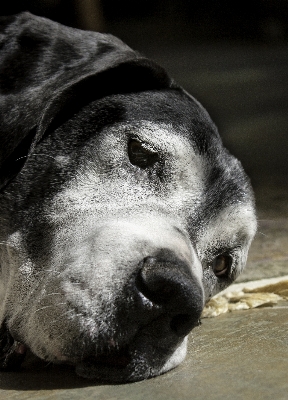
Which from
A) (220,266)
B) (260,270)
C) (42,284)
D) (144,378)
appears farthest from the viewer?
(260,270)

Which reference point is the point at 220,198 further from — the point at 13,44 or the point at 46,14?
the point at 46,14

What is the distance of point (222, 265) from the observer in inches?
98.2

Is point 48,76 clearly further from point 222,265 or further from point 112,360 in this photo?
point 112,360

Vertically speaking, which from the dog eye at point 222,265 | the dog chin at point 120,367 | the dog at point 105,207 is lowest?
the dog eye at point 222,265

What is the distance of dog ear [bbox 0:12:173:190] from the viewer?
220 cm

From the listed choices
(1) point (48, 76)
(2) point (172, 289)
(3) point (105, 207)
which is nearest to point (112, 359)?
(2) point (172, 289)

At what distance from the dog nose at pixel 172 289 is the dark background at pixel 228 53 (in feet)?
5.99

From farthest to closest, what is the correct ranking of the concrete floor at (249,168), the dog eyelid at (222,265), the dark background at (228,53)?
1. the dark background at (228,53)
2. the dog eyelid at (222,265)
3. the concrete floor at (249,168)

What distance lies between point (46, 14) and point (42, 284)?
67.3 inches

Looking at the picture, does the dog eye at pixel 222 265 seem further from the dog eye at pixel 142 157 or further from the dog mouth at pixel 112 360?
the dog mouth at pixel 112 360

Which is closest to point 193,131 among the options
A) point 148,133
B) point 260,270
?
point 148,133

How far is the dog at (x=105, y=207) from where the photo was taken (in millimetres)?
1720

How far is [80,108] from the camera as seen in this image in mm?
2363

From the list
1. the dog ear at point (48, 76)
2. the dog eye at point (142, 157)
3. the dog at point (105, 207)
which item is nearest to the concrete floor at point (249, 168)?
the dog at point (105, 207)
